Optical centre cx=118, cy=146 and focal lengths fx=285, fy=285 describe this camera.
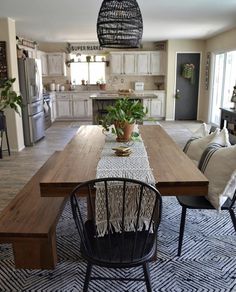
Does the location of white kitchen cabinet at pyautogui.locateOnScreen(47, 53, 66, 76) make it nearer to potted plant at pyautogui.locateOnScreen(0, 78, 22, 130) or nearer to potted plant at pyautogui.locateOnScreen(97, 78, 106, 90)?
potted plant at pyautogui.locateOnScreen(97, 78, 106, 90)

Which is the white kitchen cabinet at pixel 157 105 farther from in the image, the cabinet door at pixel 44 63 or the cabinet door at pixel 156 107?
the cabinet door at pixel 44 63

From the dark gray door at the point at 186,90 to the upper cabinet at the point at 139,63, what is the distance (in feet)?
1.75

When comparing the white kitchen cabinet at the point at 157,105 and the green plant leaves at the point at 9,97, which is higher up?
the green plant leaves at the point at 9,97

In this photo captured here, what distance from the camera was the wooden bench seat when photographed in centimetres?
195

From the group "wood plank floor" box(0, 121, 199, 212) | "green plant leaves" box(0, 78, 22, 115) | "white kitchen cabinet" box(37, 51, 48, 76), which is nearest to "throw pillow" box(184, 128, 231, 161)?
A: "wood plank floor" box(0, 121, 199, 212)

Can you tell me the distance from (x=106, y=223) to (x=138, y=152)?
30.9 inches

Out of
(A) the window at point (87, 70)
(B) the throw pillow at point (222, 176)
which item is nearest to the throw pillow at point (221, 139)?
(B) the throw pillow at point (222, 176)

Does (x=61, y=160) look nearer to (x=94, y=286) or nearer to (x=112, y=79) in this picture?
(x=94, y=286)

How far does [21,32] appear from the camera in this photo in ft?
21.8

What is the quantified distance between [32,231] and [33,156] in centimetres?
326

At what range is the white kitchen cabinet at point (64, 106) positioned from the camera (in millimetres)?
8766

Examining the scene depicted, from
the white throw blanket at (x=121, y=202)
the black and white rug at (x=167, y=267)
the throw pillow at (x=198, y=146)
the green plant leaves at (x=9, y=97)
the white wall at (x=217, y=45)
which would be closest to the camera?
the white throw blanket at (x=121, y=202)

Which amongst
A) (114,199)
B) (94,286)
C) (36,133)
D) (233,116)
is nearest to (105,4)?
(114,199)

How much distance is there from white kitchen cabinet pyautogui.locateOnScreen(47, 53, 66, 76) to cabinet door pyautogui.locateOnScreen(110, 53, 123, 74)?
4.93ft
